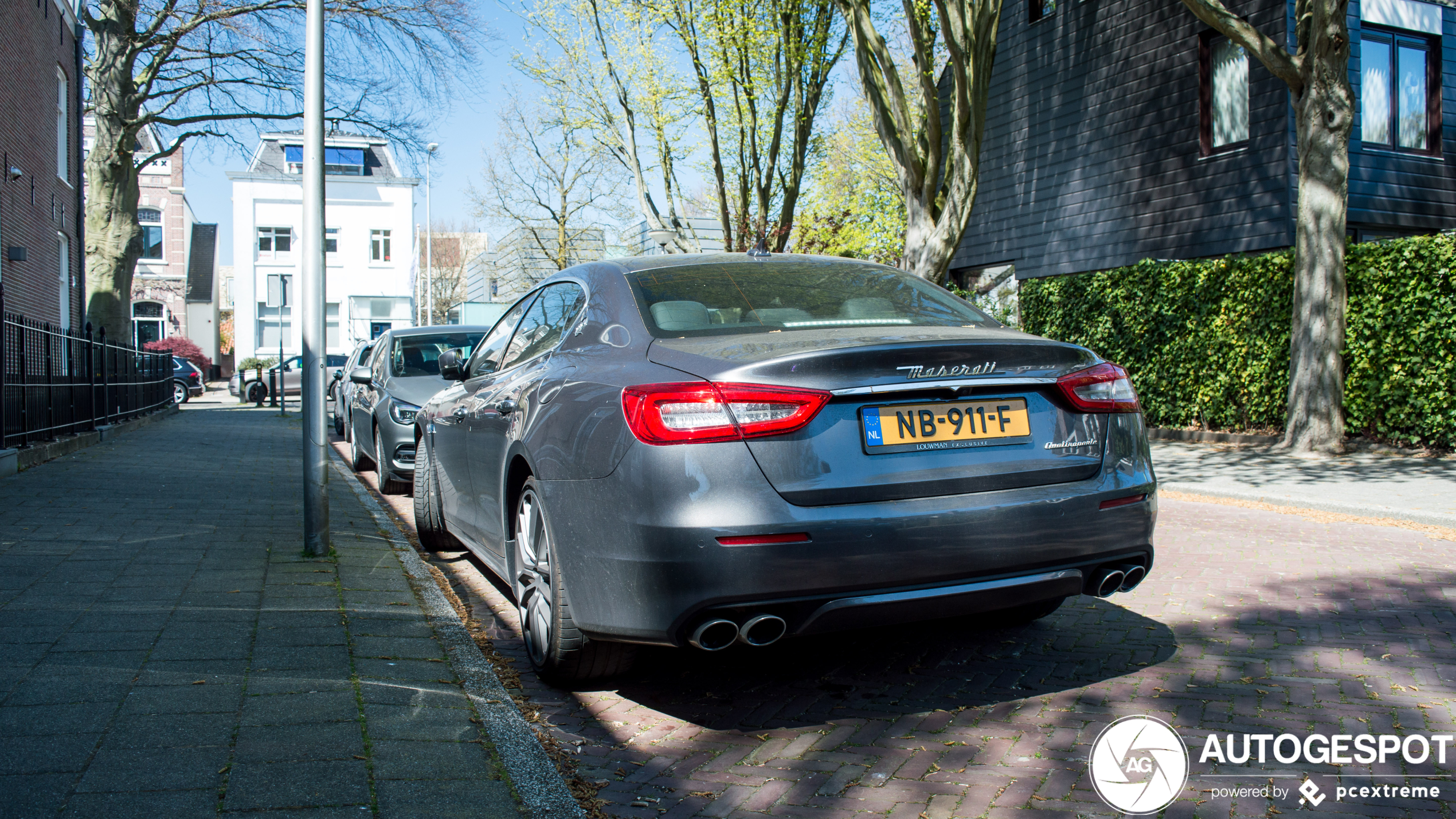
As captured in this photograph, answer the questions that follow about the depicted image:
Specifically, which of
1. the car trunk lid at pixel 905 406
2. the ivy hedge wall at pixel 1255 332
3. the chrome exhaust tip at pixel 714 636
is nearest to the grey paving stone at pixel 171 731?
the chrome exhaust tip at pixel 714 636

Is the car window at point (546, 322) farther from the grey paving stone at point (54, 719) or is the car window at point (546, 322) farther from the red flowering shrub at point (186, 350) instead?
the red flowering shrub at point (186, 350)

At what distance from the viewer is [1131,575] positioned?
136 inches

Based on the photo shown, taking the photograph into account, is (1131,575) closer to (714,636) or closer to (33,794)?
(714,636)

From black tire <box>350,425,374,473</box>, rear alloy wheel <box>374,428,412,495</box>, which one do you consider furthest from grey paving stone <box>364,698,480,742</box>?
black tire <box>350,425,374,473</box>

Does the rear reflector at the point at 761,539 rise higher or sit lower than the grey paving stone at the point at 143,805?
higher

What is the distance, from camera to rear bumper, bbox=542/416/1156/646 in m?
2.94

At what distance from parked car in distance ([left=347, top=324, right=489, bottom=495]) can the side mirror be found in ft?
9.16

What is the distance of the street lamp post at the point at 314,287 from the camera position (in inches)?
223

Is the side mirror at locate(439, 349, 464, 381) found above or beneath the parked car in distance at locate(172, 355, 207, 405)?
beneath

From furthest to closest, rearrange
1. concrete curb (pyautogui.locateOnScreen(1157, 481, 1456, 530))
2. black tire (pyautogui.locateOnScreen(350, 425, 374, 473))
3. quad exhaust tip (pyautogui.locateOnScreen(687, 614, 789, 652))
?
black tire (pyautogui.locateOnScreen(350, 425, 374, 473))
concrete curb (pyautogui.locateOnScreen(1157, 481, 1456, 530))
quad exhaust tip (pyautogui.locateOnScreen(687, 614, 789, 652))

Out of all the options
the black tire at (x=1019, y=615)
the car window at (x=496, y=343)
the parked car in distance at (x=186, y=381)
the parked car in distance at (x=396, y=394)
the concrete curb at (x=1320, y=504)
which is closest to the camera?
the black tire at (x=1019, y=615)

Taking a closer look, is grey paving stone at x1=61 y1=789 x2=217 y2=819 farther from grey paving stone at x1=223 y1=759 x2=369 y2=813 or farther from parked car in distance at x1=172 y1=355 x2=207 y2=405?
parked car in distance at x1=172 y1=355 x2=207 y2=405

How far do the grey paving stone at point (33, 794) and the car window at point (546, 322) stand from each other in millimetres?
2120

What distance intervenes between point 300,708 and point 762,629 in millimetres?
1459
